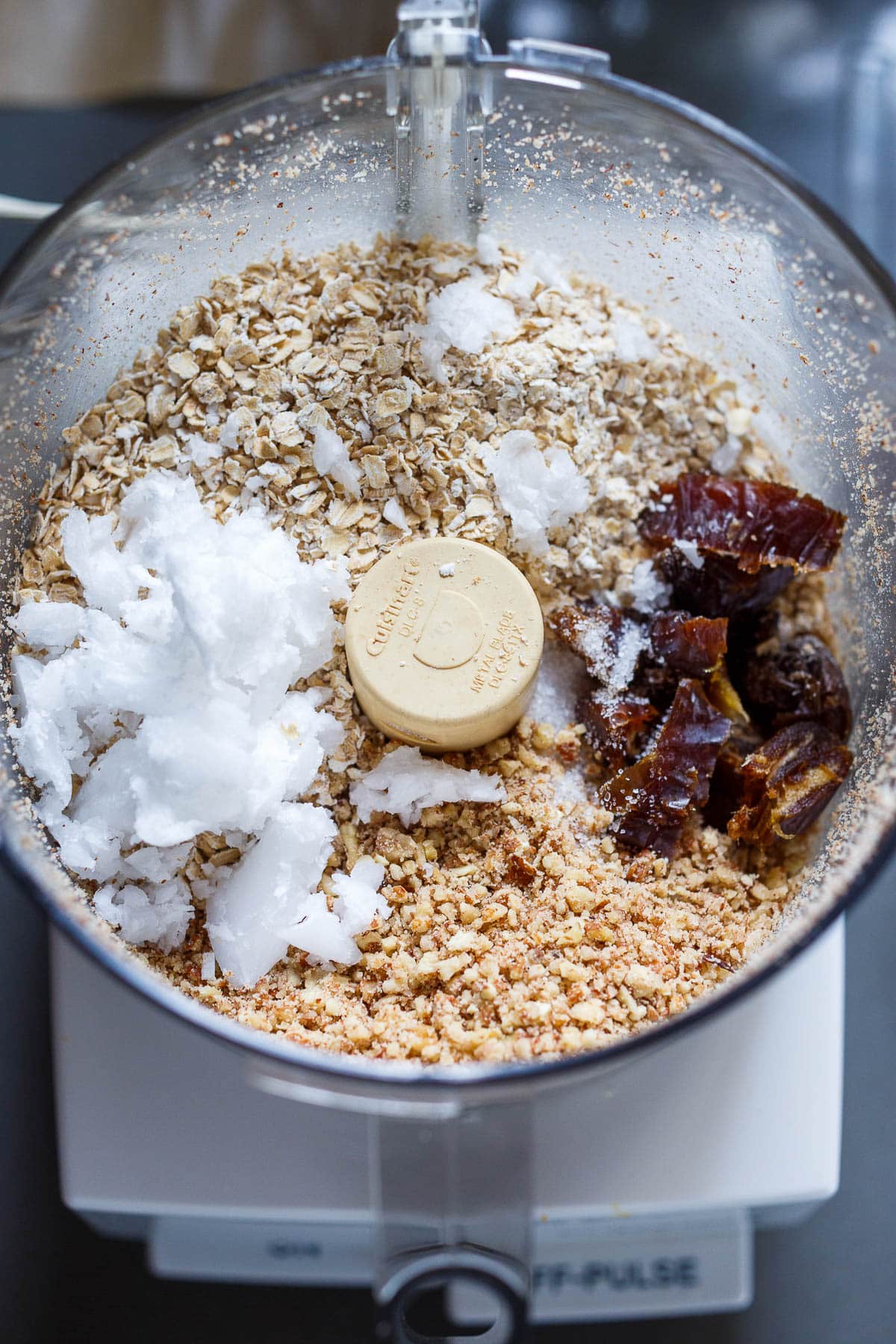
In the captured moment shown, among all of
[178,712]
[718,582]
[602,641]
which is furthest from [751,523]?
[178,712]

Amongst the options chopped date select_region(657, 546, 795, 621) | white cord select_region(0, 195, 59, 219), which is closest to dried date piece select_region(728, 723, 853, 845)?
chopped date select_region(657, 546, 795, 621)

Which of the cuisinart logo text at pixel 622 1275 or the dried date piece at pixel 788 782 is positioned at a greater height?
the dried date piece at pixel 788 782

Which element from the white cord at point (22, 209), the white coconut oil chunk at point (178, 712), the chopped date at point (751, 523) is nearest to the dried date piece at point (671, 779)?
the chopped date at point (751, 523)

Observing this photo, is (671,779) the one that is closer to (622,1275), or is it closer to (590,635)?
(590,635)

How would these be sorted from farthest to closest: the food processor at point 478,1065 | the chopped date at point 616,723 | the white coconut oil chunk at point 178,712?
the chopped date at point 616,723 → the white coconut oil chunk at point 178,712 → the food processor at point 478,1065

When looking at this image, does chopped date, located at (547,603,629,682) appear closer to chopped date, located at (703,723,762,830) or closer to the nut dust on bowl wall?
the nut dust on bowl wall

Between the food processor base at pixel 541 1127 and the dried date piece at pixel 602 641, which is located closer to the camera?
the food processor base at pixel 541 1127

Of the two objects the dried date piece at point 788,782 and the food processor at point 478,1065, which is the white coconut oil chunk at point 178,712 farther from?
the dried date piece at point 788,782

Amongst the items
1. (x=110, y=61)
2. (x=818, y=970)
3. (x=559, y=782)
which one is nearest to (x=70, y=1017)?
(x=559, y=782)
